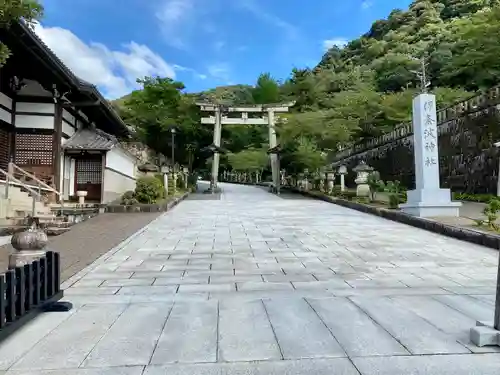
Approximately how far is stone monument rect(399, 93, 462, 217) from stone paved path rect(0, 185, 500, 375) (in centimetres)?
427

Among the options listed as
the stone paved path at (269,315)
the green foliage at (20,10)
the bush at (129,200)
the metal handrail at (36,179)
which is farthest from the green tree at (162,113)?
the green foliage at (20,10)

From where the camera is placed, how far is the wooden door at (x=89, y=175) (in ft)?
55.3

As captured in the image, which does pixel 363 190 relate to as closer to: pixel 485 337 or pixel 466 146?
pixel 466 146

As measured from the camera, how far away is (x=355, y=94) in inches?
984

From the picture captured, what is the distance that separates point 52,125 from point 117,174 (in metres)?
4.08

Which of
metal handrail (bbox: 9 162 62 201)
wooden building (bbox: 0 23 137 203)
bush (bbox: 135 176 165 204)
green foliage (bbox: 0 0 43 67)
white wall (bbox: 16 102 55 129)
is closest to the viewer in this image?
green foliage (bbox: 0 0 43 67)

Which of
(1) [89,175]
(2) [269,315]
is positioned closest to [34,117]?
(1) [89,175]

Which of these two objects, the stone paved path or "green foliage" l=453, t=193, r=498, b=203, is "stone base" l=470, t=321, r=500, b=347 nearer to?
the stone paved path

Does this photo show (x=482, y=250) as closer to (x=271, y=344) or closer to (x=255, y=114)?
(x=271, y=344)

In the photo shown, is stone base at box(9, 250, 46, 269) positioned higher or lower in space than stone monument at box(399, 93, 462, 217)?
lower

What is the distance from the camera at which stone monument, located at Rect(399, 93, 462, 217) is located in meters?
11.7

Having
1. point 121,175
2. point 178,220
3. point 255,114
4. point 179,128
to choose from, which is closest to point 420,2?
point 255,114

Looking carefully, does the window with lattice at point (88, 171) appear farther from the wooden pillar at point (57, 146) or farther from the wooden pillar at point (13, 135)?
the wooden pillar at point (13, 135)

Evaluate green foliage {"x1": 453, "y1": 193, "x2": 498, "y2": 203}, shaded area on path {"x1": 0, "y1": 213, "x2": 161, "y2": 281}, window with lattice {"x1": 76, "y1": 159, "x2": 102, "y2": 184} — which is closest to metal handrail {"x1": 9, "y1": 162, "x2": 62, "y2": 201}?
shaded area on path {"x1": 0, "y1": 213, "x2": 161, "y2": 281}
